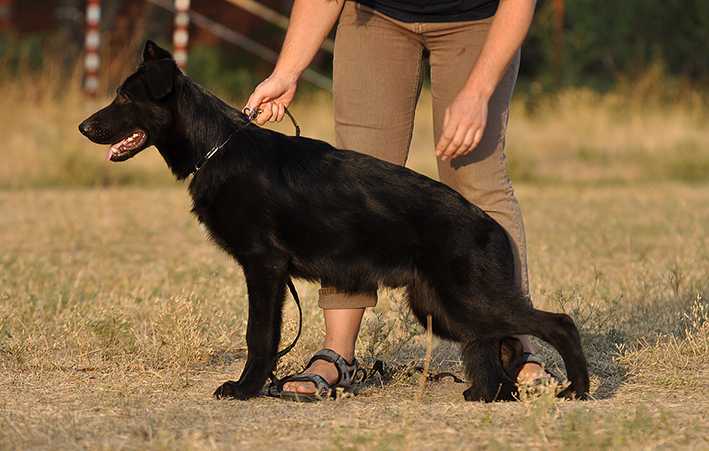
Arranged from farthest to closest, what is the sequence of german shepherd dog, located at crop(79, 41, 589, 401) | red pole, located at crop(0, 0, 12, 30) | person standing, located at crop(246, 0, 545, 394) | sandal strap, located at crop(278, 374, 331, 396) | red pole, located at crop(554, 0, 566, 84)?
red pole, located at crop(0, 0, 12, 30) < red pole, located at crop(554, 0, 566, 84) < person standing, located at crop(246, 0, 545, 394) < sandal strap, located at crop(278, 374, 331, 396) < german shepherd dog, located at crop(79, 41, 589, 401)

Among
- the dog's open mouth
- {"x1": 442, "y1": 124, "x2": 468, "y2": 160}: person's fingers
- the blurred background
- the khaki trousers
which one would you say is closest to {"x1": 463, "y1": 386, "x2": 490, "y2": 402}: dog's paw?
the khaki trousers

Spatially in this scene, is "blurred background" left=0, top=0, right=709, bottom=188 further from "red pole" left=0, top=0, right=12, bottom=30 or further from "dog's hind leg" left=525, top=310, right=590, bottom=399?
"dog's hind leg" left=525, top=310, right=590, bottom=399

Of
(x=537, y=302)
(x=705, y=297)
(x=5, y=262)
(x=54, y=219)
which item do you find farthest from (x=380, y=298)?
(x=54, y=219)

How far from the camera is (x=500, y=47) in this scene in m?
4.66

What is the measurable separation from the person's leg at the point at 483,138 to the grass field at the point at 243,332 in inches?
24.7

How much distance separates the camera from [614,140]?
50.9 feet

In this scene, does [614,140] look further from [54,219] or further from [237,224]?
[237,224]

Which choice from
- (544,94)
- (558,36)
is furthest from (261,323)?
(558,36)

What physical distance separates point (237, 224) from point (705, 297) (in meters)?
2.93

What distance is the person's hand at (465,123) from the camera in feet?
15.1

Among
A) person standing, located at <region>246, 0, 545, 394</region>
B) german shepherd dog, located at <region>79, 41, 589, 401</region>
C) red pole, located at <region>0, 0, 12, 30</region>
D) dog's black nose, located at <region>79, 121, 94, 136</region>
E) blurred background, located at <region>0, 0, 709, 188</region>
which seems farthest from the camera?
Answer: red pole, located at <region>0, 0, 12, 30</region>

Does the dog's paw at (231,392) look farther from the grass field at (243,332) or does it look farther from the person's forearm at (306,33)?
the person's forearm at (306,33)

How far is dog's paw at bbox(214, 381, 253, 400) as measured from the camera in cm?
465

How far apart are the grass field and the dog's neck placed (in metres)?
0.85
